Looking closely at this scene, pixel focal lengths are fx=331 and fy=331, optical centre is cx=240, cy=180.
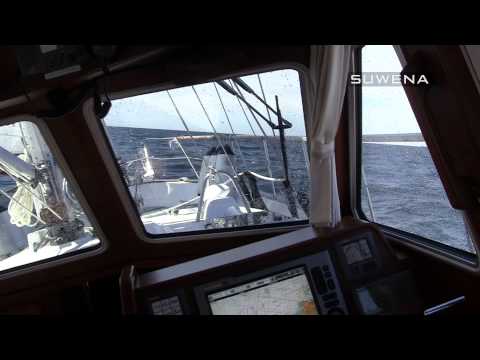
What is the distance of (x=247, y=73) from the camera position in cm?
199

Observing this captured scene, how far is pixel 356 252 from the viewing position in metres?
1.39

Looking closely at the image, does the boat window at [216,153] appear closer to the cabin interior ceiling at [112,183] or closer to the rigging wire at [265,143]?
Result: the rigging wire at [265,143]

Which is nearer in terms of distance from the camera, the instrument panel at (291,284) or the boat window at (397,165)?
the instrument panel at (291,284)

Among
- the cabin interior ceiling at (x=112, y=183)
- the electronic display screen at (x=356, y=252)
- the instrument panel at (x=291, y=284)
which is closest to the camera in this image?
the instrument panel at (x=291, y=284)

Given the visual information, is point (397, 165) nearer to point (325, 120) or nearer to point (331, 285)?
point (325, 120)

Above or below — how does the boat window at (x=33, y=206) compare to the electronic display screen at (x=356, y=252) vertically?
above

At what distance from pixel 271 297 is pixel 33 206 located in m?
1.96

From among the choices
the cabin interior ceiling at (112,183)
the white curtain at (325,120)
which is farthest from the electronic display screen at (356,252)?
the cabin interior ceiling at (112,183)

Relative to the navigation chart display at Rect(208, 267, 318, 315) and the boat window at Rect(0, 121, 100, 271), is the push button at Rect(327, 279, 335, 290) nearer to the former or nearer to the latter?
the navigation chart display at Rect(208, 267, 318, 315)

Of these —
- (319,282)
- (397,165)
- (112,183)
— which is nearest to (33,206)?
(112,183)

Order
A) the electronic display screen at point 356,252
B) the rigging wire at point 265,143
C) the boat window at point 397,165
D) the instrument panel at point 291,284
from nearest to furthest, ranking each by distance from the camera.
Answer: the instrument panel at point 291,284 < the electronic display screen at point 356,252 < the boat window at point 397,165 < the rigging wire at point 265,143

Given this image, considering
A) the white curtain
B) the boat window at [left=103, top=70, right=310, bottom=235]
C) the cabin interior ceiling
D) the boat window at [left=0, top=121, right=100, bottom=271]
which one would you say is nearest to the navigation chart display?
the white curtain

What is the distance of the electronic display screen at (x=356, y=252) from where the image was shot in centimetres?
137

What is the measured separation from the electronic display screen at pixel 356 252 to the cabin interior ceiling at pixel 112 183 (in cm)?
41
